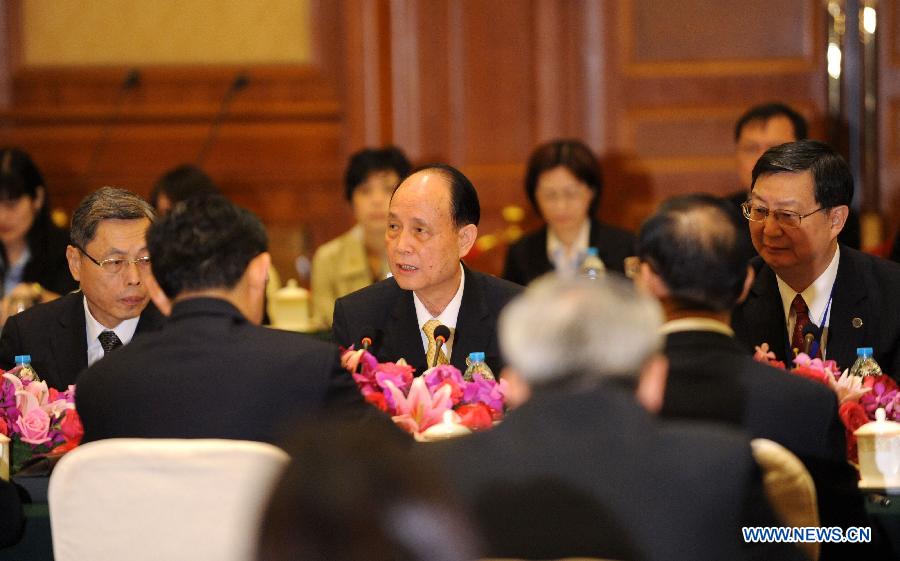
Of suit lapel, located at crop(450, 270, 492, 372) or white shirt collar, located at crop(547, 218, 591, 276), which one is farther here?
white shirt collar, located at crop(547, 218, 591, 276)

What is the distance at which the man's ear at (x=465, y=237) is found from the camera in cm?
354

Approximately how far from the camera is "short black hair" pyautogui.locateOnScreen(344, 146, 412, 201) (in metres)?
5.14

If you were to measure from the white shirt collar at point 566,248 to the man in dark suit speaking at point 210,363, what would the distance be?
2.87 meters

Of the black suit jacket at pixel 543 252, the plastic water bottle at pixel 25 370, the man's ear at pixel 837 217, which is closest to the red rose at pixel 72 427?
the plastic water bottle at pixel 25 370

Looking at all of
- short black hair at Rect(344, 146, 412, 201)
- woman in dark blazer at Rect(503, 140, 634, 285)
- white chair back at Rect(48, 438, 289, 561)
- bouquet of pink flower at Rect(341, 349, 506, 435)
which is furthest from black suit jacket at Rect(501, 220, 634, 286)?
white chair back at Rect(48, 438, 289, 561)

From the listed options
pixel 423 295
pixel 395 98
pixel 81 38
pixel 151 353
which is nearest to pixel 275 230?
pixel 395 98

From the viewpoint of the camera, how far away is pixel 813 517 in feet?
6.18

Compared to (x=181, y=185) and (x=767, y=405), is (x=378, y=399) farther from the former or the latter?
(x=181, y=185)

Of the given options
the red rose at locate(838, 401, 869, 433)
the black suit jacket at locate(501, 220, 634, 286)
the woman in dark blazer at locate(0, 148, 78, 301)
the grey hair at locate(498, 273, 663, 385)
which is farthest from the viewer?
the black suit jacket at locate(501, 220, 634, 286)

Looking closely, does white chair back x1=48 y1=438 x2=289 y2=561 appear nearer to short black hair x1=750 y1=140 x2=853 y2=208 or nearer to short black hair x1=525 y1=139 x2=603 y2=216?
short black hair x1=750 y1=140 x2=853 y2=208

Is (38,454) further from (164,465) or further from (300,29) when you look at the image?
(300,29)

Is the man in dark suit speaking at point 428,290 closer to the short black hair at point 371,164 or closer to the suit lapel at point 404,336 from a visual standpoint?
the suit lapel at point 404,336

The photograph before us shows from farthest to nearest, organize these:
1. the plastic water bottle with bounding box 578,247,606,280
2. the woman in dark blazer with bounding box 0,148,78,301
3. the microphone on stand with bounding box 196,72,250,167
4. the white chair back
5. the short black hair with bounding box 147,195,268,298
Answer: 1. the microphone on stand with bounding box 196,72,250,167
2. the woman in dark blazer with bounding box 0,148,78,301
3. the plastic water bottle with bounding box 578,247,606,280
4. the short black hair with bounding box 147,195,268,298
5. the white chair back

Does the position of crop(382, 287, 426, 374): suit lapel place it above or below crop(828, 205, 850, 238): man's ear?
below
